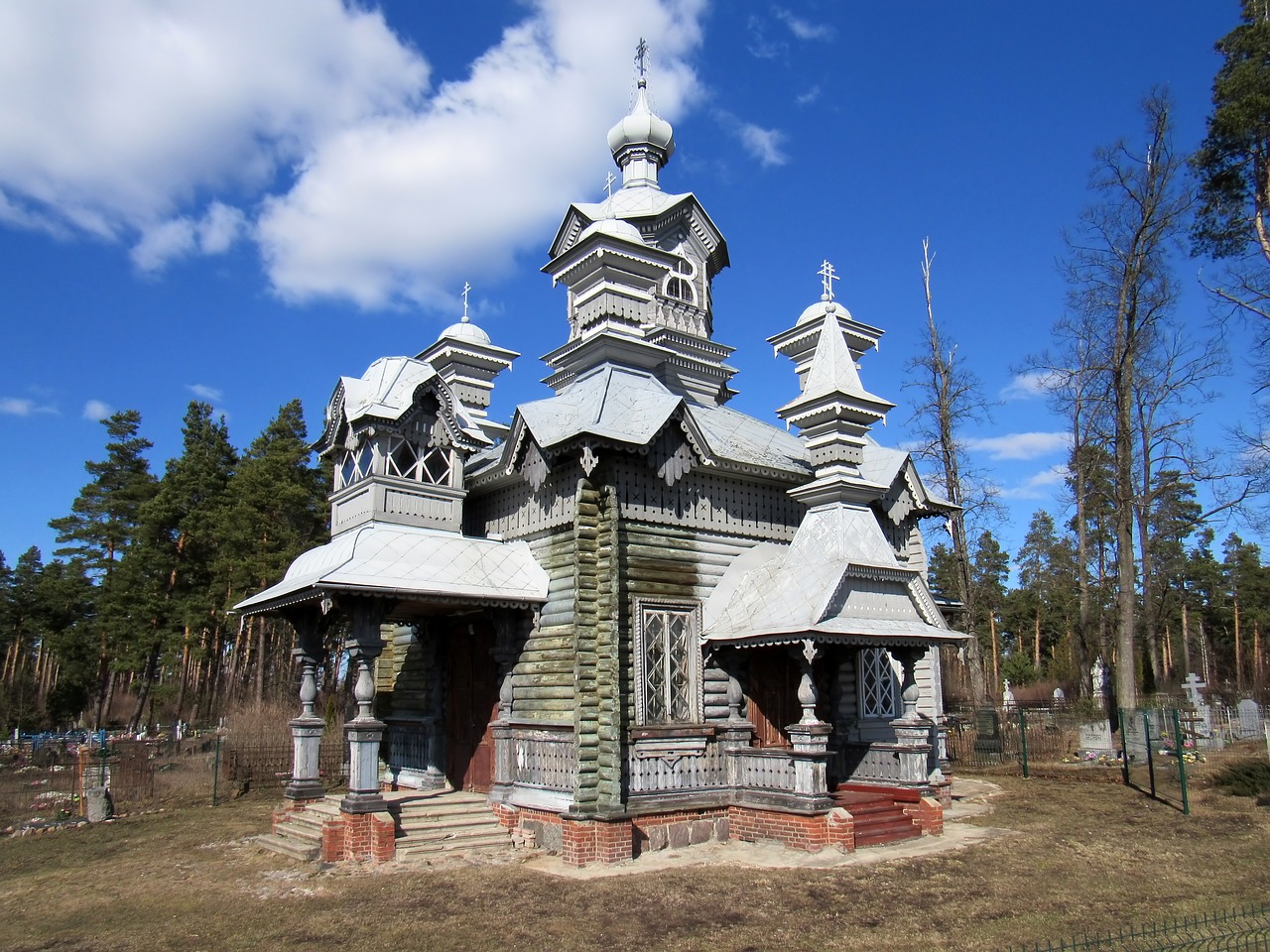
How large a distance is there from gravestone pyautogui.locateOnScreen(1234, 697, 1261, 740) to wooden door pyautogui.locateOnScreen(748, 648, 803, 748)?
20.2 metres

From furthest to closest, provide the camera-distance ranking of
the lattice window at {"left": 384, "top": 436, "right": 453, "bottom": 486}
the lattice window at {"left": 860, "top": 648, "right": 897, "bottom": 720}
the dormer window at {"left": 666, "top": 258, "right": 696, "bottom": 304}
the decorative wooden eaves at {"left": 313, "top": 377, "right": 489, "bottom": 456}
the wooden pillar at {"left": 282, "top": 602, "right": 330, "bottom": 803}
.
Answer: the dormer window at {"left": 666, "top": 258, "right": 696, "bottom": 304}, the lattice window at {"left": 860, "top": 648, "right": 897, "bottom": 720}, the lattice window at {"left": 384, "top": 436, "right": 453, "bottom": 486}, the decorative wooden eaves at {"left": 313, "top": 377, "right": 489, "bottom": 456}, the wooden pillar at {"left": 282, "top": 602, "right": 330, "bottom": 803}

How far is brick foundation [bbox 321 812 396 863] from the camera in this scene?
42.8ft

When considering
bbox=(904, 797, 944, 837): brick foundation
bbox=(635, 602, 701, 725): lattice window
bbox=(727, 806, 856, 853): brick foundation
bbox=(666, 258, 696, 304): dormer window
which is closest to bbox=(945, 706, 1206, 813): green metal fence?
bbox=(904, 797, 944, 837): brick foundation

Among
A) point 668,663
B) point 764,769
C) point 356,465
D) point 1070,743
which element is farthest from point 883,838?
point 1070,743

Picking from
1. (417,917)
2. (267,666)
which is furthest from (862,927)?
(267,666)

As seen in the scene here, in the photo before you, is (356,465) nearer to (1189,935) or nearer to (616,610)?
(616,610)

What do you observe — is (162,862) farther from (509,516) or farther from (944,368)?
(944,368)

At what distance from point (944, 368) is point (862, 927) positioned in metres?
23.3

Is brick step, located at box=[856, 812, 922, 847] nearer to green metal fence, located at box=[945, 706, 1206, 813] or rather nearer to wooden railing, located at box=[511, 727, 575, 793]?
wooden railing, located at box=[511, 727, 575, 793]

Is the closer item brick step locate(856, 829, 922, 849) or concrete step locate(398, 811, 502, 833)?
brick step locate(856, 829, 922, 849)

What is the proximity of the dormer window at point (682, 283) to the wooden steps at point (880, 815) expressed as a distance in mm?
10569

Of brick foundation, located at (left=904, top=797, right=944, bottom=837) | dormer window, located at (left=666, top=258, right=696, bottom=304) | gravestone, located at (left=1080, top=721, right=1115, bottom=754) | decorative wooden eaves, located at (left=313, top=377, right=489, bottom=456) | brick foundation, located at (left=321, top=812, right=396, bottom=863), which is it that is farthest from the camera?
gravestone, located at (left=1080, top=721, right=1115, bottom=754)

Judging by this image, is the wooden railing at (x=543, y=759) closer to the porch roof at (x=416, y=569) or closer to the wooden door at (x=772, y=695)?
the porch roof at (x=416, y=569)

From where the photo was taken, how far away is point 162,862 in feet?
45.5
